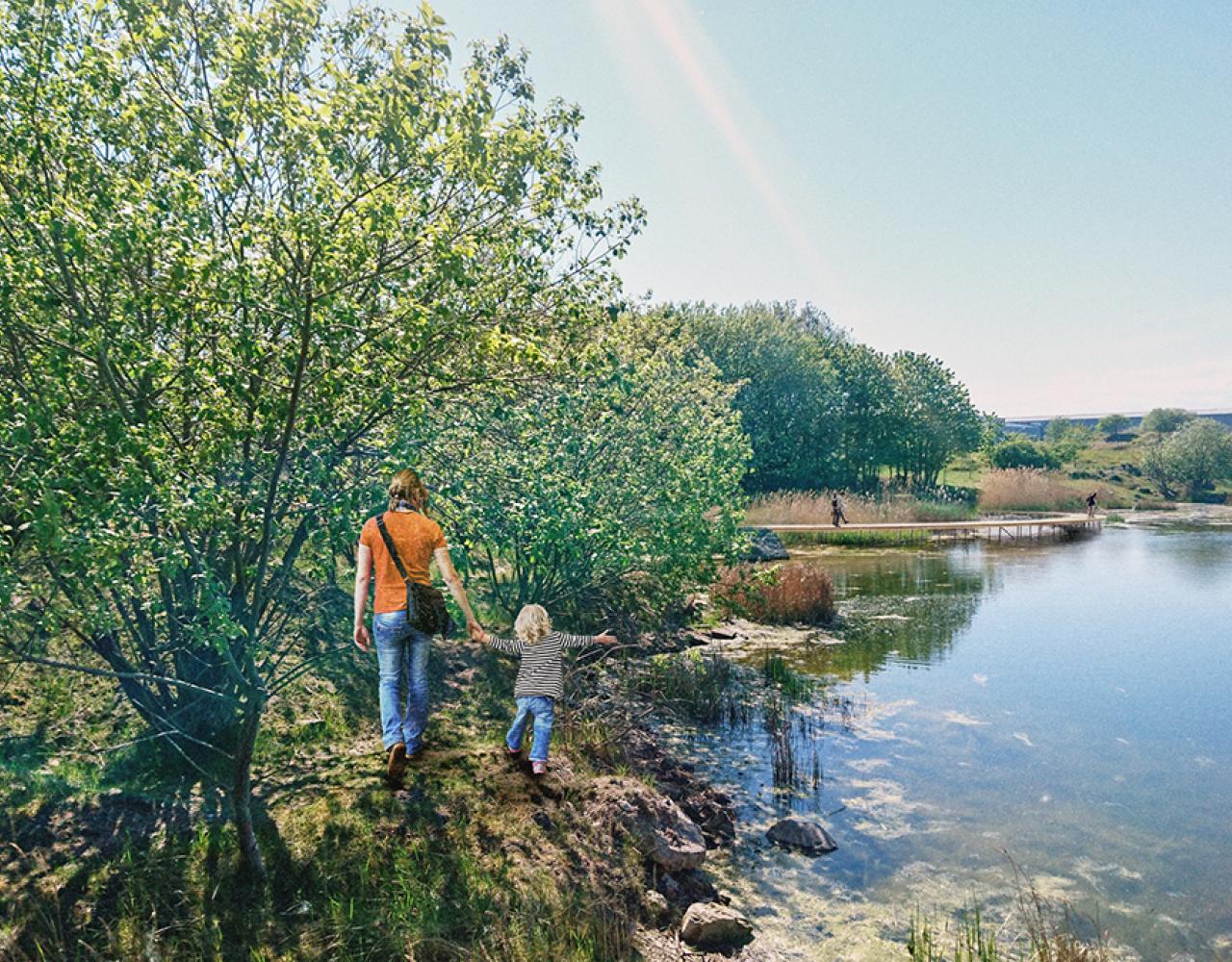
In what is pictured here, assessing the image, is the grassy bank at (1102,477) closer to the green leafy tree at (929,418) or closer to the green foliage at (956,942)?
the green leafy tree at (929,418)

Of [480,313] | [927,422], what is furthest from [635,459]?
[927,422]

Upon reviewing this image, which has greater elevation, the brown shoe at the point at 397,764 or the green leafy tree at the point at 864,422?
the green leafy tree at the point at 864,422

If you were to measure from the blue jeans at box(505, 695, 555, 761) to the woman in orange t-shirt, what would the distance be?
0.92m

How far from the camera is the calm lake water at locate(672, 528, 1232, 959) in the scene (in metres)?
7.78

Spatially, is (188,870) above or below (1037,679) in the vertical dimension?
above

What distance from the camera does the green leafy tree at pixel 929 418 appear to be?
179 feet

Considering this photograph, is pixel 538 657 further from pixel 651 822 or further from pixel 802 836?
pixel 802 836

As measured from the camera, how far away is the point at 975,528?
44750 millimetres

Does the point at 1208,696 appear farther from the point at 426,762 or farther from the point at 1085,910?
the point at 426,762

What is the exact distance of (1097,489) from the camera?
61.8 meters

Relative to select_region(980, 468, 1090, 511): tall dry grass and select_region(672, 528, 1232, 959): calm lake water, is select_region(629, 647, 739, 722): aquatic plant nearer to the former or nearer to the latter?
select_region(672, 528, 1232, 959): calm lake water

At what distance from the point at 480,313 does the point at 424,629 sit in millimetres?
2713

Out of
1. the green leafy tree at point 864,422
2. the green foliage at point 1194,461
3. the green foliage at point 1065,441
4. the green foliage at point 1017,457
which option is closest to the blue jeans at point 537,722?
the green leafy tree at point 864,422

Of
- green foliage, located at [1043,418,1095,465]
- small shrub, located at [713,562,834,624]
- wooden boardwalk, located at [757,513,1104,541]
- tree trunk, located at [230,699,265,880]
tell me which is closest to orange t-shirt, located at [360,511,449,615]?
tree trunk, located at [230,699,265,880]
